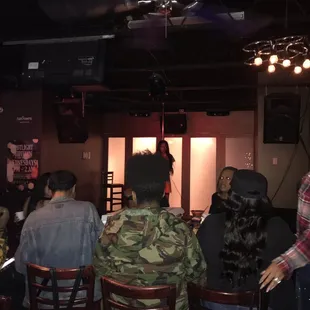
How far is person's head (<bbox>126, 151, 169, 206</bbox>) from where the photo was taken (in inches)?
59.3

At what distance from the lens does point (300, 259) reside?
1.49m

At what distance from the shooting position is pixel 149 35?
4230mm

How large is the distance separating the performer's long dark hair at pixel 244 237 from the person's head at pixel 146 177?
1.07ft

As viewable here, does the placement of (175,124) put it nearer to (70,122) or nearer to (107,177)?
(107,177)

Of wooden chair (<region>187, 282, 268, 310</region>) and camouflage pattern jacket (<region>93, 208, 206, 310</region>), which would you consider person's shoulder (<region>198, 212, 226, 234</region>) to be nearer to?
camouflage pattern jacket (<region>93, 208, 206, 310</region>)

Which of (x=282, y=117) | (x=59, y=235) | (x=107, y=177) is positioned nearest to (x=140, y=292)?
(x=59, y=235)

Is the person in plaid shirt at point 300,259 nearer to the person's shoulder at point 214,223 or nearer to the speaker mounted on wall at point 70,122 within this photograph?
the person's shoulder at point 214,223

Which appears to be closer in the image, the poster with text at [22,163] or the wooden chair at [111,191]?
the poster with text at [22,163]

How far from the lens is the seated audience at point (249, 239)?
156 cm

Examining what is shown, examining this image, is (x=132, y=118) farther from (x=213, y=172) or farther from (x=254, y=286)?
(x=254, y=286)

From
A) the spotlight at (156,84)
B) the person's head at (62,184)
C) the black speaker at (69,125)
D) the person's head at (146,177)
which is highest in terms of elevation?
the spotlight at (156,84)

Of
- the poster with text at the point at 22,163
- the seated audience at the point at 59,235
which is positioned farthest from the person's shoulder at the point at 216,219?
the poster with text at the point at 22,163

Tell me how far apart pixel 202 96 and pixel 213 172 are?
1.77 m

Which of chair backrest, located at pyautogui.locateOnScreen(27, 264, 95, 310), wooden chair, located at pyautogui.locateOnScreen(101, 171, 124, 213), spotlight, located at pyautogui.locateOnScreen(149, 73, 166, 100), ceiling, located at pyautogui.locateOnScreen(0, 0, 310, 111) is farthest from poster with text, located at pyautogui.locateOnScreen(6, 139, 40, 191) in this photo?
chair backrest, located at pyautogui.locateOnScreen(27, 264, 95, 310)
